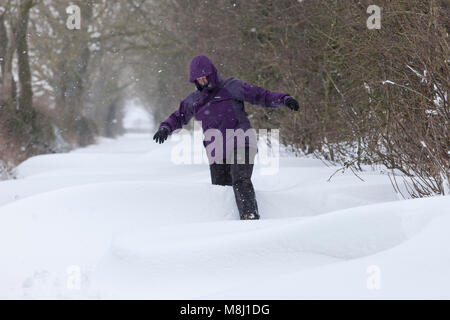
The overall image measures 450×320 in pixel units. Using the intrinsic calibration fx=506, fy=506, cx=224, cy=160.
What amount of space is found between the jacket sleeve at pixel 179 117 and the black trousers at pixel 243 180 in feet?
1.70

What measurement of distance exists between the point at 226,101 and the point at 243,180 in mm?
729

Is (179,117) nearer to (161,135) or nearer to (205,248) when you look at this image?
(161,135)

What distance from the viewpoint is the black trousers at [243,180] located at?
13.4ft

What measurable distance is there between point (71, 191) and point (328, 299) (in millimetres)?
2467

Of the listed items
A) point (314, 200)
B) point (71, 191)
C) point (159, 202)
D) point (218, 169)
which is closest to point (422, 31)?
point (314, 200)

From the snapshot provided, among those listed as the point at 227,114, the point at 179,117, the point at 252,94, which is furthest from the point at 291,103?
the point at 179,117

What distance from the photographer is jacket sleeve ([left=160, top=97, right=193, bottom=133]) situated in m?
4.64

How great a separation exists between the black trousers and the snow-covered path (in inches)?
6.6

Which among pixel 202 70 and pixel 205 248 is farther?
pixel 202 70

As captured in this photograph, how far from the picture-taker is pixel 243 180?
13.7ft

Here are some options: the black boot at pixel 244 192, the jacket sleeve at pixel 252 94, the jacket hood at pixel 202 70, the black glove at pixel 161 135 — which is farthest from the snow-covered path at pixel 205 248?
the jacket hood at pixel 202 70

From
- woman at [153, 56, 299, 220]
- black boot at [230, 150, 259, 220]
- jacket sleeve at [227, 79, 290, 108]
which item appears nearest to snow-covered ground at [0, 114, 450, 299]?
black boot at [230, 150, 259, 220]

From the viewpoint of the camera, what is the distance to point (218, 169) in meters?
4.57
